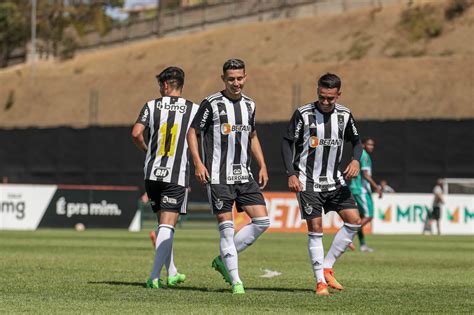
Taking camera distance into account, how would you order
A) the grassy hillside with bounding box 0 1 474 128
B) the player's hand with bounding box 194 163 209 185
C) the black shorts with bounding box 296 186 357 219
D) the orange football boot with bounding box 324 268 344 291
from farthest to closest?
the grassy hillside with bounding box 0 1 474 128, the orange football boot with bounding box 324 268 344 291, the black shorts with bounding box 296 186 357 219, the player's hand with bounding box 194 163 209 185

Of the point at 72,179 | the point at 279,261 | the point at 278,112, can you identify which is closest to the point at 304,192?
the point at 279,261


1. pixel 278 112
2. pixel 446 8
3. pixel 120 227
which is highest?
pixel 446 8

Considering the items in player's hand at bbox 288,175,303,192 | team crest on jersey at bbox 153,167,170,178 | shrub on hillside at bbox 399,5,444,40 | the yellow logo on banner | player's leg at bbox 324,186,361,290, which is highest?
shrub on hillside at bbox 399,5,444,40

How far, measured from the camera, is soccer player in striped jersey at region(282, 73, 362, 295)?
12523mm

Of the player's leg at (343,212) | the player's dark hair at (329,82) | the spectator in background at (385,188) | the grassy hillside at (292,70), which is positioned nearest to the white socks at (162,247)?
the player's leg at (343,212)

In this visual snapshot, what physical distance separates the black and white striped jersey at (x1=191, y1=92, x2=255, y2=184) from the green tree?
3303 inches

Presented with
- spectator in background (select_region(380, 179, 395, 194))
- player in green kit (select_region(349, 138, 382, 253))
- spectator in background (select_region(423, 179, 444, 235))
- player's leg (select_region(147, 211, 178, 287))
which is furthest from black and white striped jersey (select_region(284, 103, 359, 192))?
spectator in background (select_region(380, 179, 395, 194))

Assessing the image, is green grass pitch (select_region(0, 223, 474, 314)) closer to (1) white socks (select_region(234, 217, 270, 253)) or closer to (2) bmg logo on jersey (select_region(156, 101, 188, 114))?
(1) white socks (select_region(234, 217, 270, 253))

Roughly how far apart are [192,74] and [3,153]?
974 inches

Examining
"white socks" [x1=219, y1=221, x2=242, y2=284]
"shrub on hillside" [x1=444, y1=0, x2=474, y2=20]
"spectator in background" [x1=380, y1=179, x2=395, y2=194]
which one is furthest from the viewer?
"shrub on hillside" [x1=444, y1=0, x2=474, y2=20]

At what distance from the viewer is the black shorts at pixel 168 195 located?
13.0 m

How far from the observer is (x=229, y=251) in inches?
479

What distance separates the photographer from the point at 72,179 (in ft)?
178

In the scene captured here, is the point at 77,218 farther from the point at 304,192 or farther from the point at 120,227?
the point at 304,192
